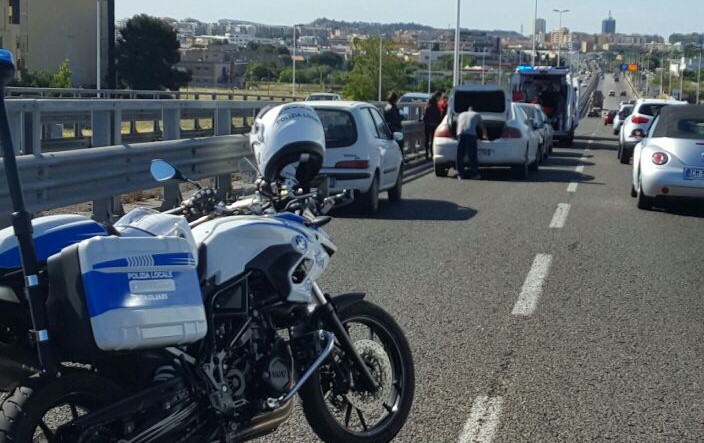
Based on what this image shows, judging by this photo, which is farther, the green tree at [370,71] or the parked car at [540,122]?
the green tree at [370,71]

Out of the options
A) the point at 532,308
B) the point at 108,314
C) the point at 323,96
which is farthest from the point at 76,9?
the point at 108,314

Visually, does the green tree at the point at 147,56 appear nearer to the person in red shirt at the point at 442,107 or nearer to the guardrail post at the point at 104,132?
the person in red shirt at the point at 442,107

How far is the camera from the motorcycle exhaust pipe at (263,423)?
14.1 feet

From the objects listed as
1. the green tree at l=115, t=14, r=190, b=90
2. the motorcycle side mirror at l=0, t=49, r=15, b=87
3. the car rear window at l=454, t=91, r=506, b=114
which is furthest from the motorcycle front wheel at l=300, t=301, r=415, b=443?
the green tree at l=115, t=14, r=190, b=90

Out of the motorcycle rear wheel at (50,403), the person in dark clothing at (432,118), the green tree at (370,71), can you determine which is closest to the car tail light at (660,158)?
the person in dark clothing at (432,118)

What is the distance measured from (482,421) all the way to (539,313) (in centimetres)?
284

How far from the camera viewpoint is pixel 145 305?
3756 millimetres

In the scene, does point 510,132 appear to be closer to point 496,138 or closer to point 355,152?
point 496,138

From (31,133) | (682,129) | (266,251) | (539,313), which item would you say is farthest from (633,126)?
(266,251)

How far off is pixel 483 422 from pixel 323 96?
1541 inches

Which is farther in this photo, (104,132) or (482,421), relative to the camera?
(104,132)

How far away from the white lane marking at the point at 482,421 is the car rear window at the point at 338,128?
9.33 meters

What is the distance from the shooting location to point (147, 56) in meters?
74.8

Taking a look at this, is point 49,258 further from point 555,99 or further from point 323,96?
point 323,96
